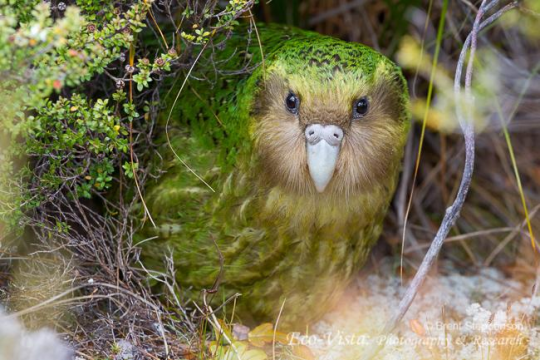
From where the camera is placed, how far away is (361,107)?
2.19m

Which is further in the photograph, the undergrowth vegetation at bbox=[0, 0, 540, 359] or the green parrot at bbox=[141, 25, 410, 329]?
the green parrot at bbox=[141, 25, 410, 329]

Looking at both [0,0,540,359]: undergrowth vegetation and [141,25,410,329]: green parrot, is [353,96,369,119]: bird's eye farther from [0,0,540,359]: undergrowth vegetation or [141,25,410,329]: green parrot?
[0,0,540,359]: undergrowth vegetation

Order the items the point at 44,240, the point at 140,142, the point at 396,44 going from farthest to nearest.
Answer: the point at 396,44 < the point at 140,142 < the point at 44,240

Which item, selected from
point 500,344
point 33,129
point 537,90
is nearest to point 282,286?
point 500,344

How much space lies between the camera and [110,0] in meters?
2.14

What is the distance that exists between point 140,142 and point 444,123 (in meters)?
1.12

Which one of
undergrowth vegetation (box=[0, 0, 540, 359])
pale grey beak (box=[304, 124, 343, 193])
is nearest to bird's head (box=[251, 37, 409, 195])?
pale grey beak (box=[304, 124, 343, 193])

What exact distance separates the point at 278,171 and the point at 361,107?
1.07ft

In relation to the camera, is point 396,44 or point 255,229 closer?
point 255,229

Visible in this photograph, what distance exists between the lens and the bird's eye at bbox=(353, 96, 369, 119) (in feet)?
7.12

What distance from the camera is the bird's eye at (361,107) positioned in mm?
2170

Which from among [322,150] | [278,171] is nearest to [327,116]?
[322,150]

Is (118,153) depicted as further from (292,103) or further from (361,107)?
(361,107)

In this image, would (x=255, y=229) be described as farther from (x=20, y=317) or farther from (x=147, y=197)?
(x=20, y=317)
